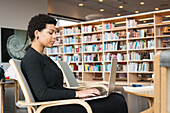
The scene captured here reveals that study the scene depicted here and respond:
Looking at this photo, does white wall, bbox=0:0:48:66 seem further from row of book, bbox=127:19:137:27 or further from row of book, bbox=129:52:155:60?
row of book, bbox=129:52:155:60

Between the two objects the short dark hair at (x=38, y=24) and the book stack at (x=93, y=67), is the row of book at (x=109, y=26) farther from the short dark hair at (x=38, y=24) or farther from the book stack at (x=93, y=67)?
the short dark hair at (x=38, y=24)

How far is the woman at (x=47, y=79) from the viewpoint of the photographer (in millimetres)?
1767

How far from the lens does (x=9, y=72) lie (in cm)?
504

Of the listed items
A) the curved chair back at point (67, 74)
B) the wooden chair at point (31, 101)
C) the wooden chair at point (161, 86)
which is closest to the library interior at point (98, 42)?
the curved chair back at point (67, 74)

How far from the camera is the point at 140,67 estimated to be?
7.96m

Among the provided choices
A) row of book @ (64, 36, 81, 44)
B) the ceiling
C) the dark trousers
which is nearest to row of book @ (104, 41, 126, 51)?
row of book @ (64, 36, 81, 44)

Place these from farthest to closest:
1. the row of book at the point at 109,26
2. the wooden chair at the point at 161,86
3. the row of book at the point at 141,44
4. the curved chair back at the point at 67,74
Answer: the row of book at the point at 109,26
the row of book at the point at 141,44
the curved chair back at the point at 67,74
the wooden chair at the point at 161,86

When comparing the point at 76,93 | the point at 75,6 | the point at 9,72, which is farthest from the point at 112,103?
the point at 75,6

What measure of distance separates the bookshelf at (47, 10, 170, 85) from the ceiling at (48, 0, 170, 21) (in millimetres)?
2402

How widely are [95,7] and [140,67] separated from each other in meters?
6.27

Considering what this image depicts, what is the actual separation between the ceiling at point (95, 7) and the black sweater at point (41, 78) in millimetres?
9780

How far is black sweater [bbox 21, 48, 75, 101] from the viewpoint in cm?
176

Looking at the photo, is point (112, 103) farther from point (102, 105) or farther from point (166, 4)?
point (166, 4)

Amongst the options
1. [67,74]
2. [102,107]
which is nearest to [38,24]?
[102,107]
